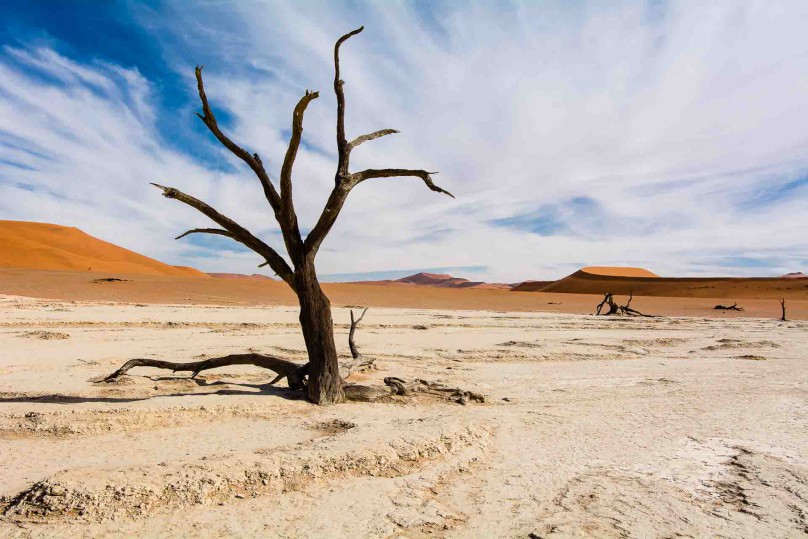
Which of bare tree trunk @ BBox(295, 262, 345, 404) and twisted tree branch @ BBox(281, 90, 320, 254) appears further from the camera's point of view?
bare tree trunk @ BBox(295, 262, 345, 404)

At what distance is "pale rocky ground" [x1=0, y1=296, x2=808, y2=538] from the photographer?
10.2 ft

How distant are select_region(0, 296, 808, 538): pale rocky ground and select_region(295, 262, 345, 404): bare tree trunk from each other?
0.25m

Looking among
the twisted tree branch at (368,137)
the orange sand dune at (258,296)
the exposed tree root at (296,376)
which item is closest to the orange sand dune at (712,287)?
the orange sand dune at (258,296)

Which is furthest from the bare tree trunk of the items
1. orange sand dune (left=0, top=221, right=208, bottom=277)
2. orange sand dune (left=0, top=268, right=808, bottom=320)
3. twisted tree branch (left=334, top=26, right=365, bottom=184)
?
orange sand dune (left=0, top=221, right=208, bottom=277)

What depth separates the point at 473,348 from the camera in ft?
39.2

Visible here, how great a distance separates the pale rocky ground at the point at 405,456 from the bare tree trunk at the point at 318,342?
0.25 meters

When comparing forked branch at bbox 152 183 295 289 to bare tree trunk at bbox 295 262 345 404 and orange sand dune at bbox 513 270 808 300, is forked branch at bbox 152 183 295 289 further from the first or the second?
orange sand dune at bbox 513 270 808 300

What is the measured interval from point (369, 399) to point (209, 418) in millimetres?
1864

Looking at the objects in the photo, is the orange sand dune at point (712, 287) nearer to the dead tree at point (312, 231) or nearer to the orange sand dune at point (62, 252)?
the dead tree at point (312, 231)

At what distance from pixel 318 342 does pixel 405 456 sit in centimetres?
215

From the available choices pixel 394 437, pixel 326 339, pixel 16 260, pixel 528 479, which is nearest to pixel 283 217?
pixel 326 339

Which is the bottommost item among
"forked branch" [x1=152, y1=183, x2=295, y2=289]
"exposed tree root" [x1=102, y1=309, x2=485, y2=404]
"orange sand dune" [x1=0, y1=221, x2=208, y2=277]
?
"exposed tree root" [x1=102, y1=309, x2=485, y2=404]

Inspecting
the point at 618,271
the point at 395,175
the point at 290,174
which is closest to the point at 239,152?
the point at 290,174

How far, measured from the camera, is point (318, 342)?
5.95 metres
